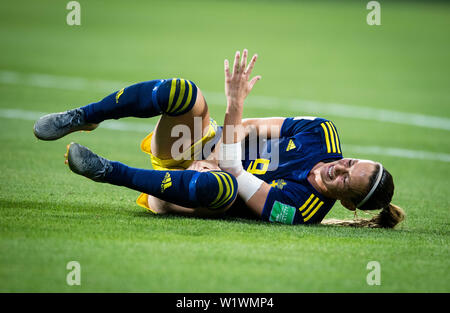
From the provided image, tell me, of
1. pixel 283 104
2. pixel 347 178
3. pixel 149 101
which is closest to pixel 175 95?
pixel 149 101

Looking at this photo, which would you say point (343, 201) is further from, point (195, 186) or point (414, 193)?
point (414, 193)

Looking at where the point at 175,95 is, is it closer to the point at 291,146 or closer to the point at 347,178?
the point at 291,146

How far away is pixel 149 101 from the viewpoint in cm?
508

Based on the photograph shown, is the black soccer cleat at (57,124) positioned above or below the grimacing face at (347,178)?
above

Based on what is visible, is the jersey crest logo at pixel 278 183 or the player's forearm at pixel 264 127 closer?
the jersey crest logo at pixel 278 183

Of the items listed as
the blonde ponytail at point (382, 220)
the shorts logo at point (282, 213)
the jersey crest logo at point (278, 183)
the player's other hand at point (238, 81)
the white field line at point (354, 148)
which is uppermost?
the player's other hand at point (238, 81)

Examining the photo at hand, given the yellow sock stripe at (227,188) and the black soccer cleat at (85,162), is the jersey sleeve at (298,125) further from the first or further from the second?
the black soccer cleat at (85,162)

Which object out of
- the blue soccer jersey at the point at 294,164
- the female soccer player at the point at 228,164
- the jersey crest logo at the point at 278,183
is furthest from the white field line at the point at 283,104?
the jersey crest logo at the point at 278,183

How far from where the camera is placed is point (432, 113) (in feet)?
39.4

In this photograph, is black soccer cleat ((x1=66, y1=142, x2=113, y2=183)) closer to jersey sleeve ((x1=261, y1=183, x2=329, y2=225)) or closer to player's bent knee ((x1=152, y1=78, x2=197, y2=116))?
player's bent knee ((x1=152, y1=78, x2=197, y2=116))

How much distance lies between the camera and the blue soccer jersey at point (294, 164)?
524cm

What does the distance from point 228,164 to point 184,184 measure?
43cm

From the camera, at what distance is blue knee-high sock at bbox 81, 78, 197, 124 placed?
5.05 metres

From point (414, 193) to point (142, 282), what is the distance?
4.00 m
